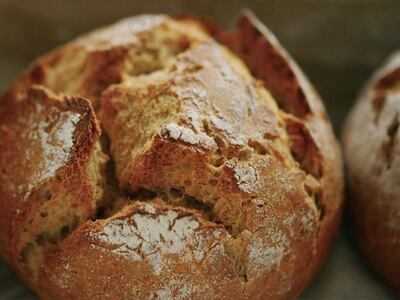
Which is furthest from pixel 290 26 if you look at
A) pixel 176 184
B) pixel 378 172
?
pixel 176 184

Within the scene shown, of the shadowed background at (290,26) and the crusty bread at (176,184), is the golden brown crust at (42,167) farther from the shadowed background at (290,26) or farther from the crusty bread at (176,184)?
the shadowed background at (290,26)

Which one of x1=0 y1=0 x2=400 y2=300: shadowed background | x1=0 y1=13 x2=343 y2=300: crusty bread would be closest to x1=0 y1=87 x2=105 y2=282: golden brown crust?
x1=0 y1=13 x2=343 y2=300: crusty bread

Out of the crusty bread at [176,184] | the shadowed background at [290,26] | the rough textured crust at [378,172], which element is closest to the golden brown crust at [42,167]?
the crusty bread at [176,184]

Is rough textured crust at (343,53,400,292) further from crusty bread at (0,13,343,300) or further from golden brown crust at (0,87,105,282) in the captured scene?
golden brown crust at (0,87,105,282)

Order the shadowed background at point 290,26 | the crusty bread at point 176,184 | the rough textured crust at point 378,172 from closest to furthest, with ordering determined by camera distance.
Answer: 1. the crusty bread at point 176,184
2. the rough textured crust at point 378,172
3. the shadowed background at point 290,26

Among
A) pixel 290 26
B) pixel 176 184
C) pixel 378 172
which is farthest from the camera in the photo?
pixel 290 26

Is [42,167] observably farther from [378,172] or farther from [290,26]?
[290,26]

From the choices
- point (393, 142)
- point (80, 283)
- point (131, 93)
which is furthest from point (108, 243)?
point (393, 142)
